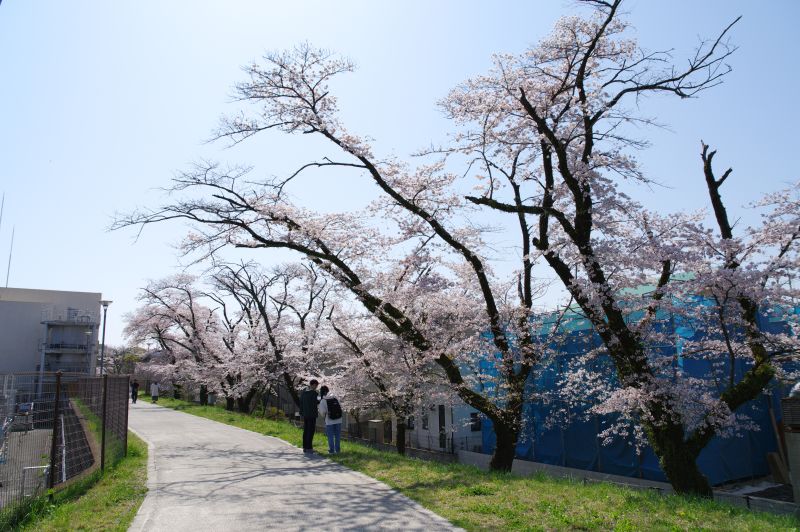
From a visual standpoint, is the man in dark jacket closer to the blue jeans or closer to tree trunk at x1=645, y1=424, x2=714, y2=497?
the blue jeans

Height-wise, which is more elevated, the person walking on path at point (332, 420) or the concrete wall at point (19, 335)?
the concrete wall at point (19, 335)

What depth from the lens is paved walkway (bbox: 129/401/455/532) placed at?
578 cm

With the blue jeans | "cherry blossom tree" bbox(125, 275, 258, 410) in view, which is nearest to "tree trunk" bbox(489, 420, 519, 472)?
the blue jeans

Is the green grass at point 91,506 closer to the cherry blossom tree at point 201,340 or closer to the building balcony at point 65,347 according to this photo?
the cherry blossom tree at point 201,340

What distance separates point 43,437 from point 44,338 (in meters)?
47.9

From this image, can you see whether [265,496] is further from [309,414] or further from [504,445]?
[504,445]

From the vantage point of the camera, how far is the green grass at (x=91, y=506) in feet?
18.9

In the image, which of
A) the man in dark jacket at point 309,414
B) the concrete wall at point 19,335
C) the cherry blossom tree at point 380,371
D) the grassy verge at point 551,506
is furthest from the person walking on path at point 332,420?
the concrete wall at point 19,335

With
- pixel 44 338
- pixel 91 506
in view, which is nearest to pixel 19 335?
pixel 44 338

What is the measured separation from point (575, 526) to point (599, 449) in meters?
13.5

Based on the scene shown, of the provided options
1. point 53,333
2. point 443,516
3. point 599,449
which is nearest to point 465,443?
point 599,449

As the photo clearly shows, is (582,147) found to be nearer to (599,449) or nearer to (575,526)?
(575,526)

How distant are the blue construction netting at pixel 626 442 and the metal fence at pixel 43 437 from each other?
1012 cm

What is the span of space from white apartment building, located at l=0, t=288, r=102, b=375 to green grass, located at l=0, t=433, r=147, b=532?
43.5 meters
